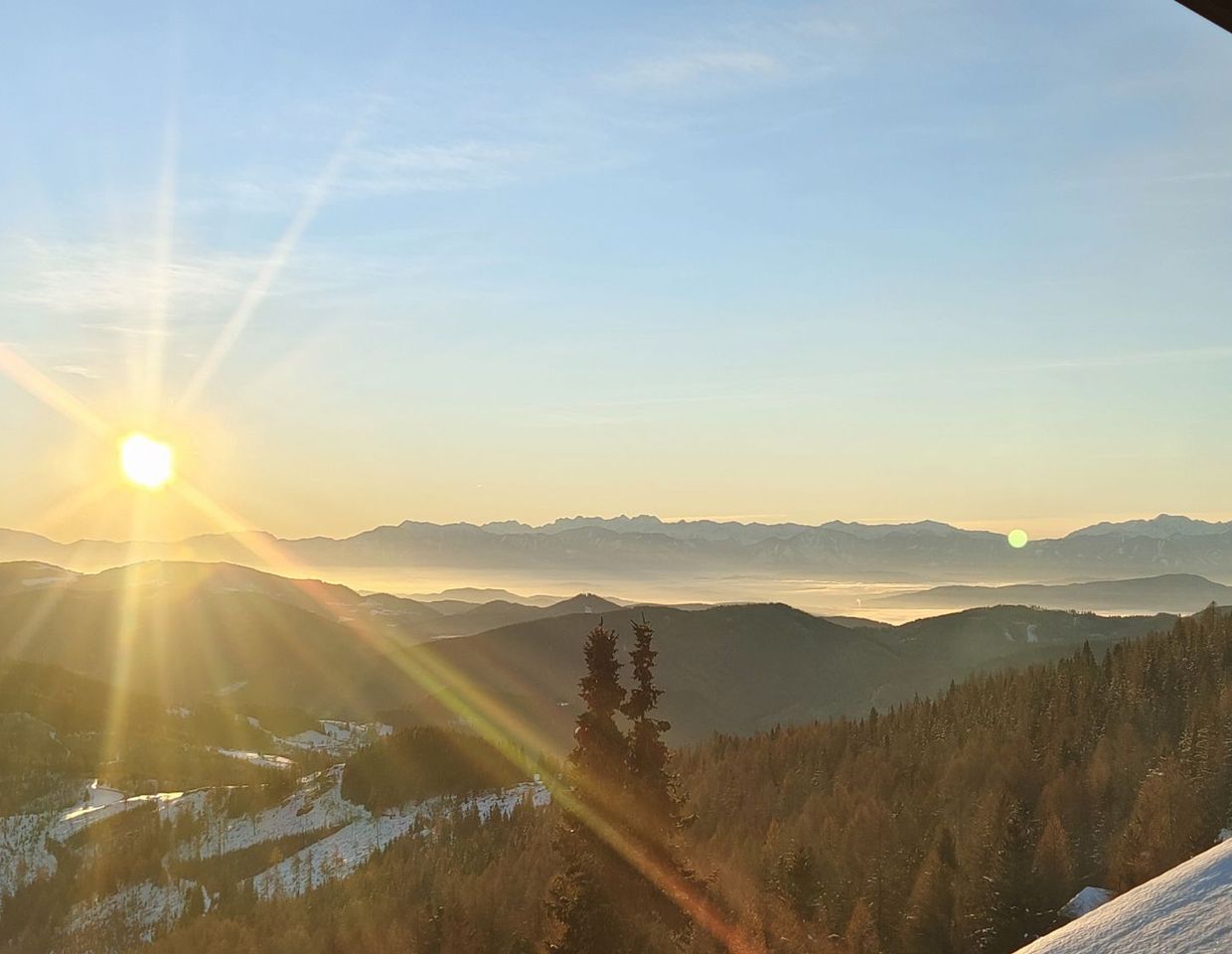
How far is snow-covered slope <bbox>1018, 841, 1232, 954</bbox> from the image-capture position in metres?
3.74

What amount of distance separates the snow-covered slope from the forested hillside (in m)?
34.8

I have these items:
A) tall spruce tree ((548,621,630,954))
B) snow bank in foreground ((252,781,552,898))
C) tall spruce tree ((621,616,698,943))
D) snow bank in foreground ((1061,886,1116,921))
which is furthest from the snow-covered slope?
snow bank in foreground ((252,781,552,898))

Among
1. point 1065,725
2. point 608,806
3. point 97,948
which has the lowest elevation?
point 97,948

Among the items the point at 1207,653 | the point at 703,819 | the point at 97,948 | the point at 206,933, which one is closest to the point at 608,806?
the point at 703,819

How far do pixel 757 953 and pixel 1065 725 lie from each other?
82.7 meters

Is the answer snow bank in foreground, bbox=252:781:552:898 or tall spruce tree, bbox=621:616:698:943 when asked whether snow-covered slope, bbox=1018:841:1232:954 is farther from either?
snow bank in foreground, bbox=252:781:552:898

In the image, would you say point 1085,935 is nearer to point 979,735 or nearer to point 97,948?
point 979,735

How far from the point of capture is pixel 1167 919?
3.91 metres

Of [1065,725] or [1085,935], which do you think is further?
[1065,725]

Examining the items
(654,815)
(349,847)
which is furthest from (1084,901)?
(349,847)

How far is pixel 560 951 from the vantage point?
3278 centimetres

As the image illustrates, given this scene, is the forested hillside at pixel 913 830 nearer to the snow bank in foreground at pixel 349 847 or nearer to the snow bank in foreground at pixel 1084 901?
the snow bank in foreground at pixel 1084 901

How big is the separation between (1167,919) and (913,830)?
108078 millimetres

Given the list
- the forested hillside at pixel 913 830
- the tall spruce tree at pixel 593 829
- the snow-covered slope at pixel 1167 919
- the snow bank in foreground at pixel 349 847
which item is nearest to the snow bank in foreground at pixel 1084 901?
the forested hillside at pixel 913 830
